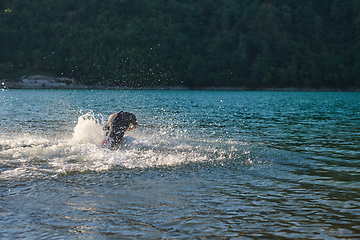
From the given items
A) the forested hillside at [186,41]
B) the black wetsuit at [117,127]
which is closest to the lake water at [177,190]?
the black wetsuit at [117,127]

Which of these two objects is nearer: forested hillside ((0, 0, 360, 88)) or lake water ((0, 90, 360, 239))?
lake water ((0, 90, 360, 239))

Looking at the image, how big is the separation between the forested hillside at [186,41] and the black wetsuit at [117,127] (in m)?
142

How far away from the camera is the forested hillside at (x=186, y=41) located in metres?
156

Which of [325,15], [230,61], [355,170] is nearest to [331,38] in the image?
[325,15]

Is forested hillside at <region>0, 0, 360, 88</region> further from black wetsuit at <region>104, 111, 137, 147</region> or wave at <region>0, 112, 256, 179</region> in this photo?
black wetsuit at <region>104, 111, 137, 147</region>

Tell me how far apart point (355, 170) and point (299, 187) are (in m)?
3.17

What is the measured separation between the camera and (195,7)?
7470 inches

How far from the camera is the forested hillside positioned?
15650 centimetres

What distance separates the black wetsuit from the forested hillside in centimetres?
14169

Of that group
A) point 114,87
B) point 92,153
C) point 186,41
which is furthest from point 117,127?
point 186,41

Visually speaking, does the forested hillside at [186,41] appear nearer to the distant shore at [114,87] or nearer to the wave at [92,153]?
the distant shore at [114,87]

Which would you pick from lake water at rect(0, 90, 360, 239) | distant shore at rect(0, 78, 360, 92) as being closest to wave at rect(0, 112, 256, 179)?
lake water at rect(0, 90, 360, 239)

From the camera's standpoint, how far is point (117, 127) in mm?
14586

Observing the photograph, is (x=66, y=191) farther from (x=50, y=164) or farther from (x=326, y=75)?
(x=326, y=75)
